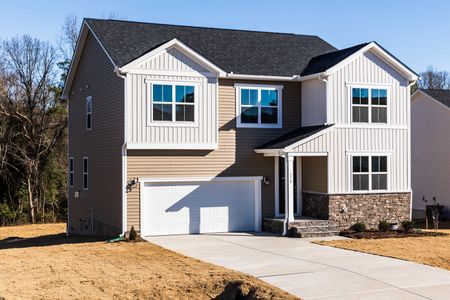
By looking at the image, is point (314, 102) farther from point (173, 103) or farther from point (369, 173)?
point (173, 103)

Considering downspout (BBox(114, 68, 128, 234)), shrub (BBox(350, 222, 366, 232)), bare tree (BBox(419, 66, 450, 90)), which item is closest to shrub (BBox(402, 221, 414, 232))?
shrub (BBox(350, 222, 366, 232))

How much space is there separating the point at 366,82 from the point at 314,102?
6.83ft

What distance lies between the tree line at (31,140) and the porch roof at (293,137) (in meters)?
18.4

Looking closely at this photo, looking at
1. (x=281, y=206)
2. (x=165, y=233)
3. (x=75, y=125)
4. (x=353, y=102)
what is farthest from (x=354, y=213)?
(x=75, y=125)

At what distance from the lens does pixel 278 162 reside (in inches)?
880

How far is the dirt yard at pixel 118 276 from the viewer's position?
469 inches

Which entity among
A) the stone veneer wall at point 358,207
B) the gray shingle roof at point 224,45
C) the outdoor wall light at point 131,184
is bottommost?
the stone veneer wall at point 358,207

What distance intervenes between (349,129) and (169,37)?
786 centimetres

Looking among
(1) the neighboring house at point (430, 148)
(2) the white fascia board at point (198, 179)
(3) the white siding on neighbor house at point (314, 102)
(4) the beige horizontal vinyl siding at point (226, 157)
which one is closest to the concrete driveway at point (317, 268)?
(2) the white fascia board at point (198, 179)

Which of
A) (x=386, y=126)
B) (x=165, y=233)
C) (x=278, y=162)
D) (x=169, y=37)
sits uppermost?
(x=169, y=37)

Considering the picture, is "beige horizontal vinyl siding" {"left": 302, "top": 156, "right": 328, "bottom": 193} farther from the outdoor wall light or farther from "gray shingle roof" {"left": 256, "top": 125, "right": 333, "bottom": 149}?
the outdoor wall light

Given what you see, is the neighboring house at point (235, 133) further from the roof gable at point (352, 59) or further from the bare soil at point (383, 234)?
the bare soil at point (383, 234)

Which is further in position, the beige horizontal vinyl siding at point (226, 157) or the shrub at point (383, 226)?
the shrub at point (383, 226)

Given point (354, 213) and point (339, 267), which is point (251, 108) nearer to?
point (354, 213)
